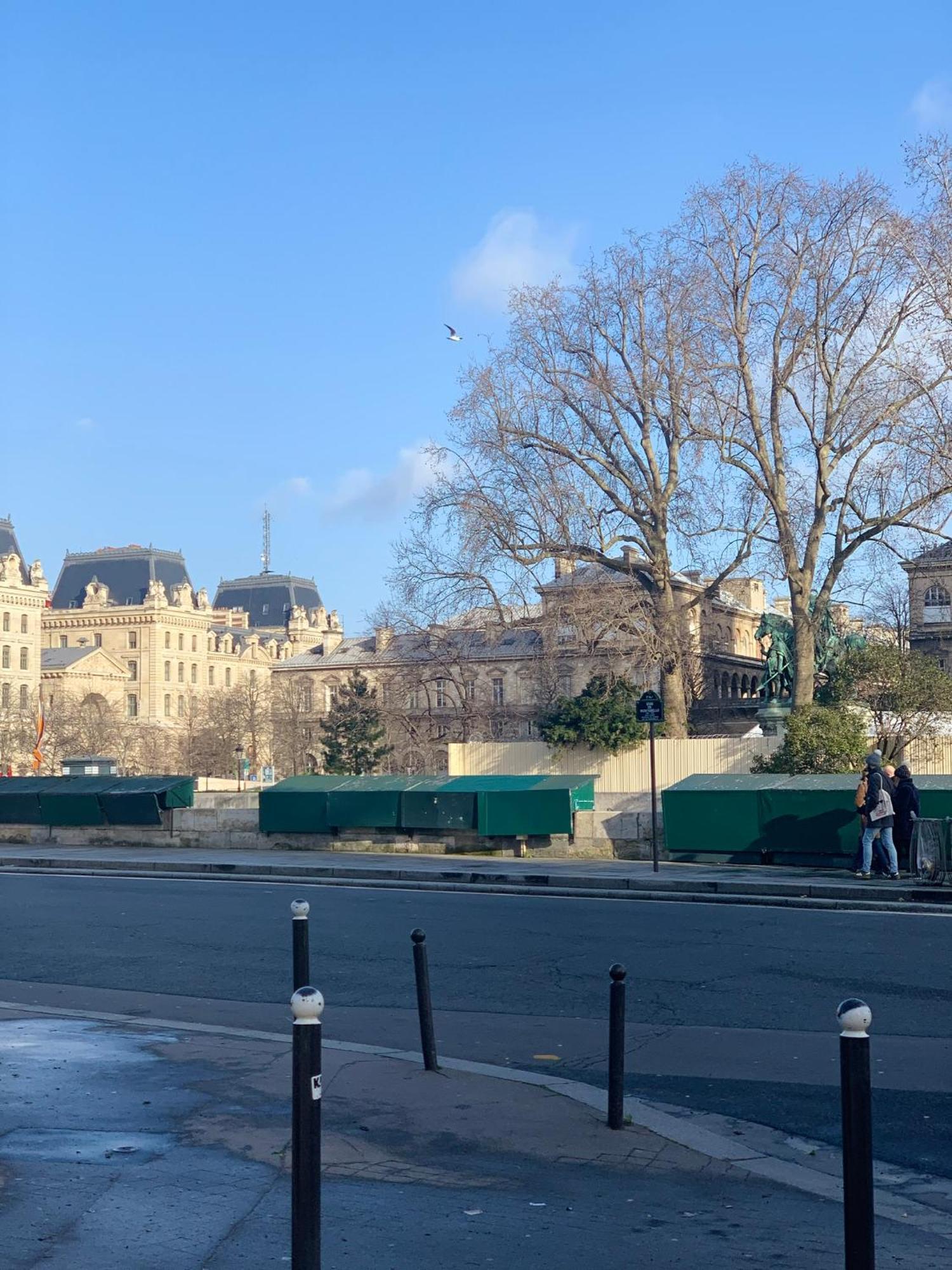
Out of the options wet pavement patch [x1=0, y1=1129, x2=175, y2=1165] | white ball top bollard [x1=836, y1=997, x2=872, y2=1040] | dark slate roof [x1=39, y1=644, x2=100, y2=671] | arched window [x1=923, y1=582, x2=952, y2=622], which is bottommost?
wet pavement patch [x1=0, y1=1129, x2=175, y2=1165]

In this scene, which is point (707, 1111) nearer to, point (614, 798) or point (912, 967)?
point (912, 967)

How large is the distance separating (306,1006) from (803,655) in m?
34.5

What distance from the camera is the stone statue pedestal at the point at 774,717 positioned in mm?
40375

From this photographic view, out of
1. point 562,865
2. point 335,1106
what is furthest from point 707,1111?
point 562,865

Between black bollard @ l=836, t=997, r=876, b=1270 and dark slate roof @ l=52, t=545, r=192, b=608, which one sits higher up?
dark slate roof @ l=52, t=545, r=192, b=608

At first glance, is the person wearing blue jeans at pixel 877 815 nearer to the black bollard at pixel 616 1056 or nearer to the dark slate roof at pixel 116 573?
the black bollard at pixel 616 1056

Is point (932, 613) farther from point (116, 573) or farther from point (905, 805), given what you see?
point (116, 573)

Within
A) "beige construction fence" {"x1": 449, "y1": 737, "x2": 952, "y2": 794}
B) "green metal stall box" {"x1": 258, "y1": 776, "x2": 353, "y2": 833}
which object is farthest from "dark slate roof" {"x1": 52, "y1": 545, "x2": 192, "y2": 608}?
"green metal stall box" {"x1": 258, "y1": 776, "x2": 353, "y2": 833}

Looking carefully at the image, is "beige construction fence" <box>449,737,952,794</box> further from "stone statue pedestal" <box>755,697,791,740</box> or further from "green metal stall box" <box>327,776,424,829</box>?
"green metal stall box" <box>327,776,424,829</box>

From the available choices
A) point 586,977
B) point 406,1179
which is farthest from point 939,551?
point 406,1179

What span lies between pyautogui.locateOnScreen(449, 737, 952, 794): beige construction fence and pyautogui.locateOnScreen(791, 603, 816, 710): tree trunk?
7.93ft

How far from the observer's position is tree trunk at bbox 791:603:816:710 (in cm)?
3753

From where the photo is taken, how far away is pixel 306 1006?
14.8ft

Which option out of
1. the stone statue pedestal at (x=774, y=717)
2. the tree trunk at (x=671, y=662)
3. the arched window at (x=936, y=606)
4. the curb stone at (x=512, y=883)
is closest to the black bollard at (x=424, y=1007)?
the curb stone at (x=512, y=883)
